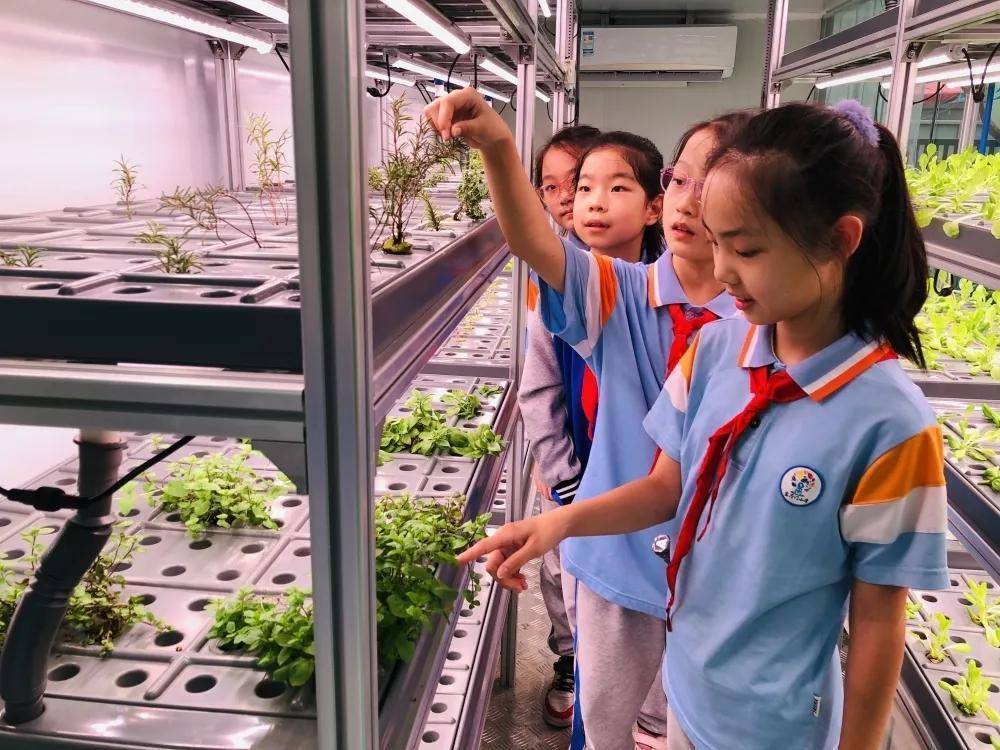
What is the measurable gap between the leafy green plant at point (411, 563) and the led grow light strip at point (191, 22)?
1177 millimetres

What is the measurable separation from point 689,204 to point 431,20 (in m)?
0.78

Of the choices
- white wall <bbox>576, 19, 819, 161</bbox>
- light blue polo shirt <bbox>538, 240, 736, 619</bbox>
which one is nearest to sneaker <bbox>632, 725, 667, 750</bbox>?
light blue polo shirt <bbox>538, 240, 736, 619</bbox>

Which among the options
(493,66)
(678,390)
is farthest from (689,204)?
(493,66)

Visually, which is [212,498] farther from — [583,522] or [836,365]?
[836,365]

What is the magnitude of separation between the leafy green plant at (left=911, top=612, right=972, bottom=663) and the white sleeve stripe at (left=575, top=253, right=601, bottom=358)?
4.56ft

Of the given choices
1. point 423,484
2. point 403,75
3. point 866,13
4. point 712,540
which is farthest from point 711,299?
point 866,13

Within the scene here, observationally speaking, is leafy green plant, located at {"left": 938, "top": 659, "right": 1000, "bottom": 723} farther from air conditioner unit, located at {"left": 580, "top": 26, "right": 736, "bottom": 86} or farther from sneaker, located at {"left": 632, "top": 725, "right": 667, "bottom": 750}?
air conditioner unit, located at {"left": 580, "top": 26, "right": 736, "bottom": 86}

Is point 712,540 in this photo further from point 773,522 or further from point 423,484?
point 423,484

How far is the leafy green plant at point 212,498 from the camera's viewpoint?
1567 mm

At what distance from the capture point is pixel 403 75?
4.10 meters

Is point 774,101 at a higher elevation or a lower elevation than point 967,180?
higher

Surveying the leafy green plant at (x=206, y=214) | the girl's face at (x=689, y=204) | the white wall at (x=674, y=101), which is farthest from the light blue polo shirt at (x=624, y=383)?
the white wall at (x=674, y=101)

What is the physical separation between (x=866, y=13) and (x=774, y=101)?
411cm

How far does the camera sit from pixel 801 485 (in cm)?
116
